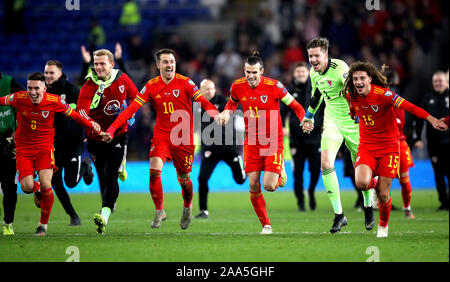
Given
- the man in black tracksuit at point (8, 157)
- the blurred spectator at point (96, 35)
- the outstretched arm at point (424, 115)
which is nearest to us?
the outstretched arm at point (424, 115)

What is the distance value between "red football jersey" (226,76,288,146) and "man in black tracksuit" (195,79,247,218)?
134 inches

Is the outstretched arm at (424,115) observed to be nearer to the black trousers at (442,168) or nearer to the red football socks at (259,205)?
the red football socks at (259,205)

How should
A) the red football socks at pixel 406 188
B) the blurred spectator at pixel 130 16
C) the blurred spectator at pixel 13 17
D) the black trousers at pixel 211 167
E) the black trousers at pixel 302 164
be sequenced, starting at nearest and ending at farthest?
the red football socks at pixel 406 188 < the black trousers at pixel 211 167 < the black trousers at pixel 302 164 < the blurred spectator at pixel 130 16 < the blurred spectator at pixel 13 17

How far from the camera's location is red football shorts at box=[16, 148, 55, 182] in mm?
9648

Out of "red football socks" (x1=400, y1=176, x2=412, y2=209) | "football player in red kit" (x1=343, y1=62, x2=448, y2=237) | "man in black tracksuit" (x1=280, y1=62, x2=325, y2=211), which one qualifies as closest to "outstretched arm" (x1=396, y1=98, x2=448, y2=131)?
"football player in red kit" (x1=343, y1=62, x2=448, y2=237)

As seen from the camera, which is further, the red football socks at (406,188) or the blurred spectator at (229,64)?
the blurred spectator at (229,64)

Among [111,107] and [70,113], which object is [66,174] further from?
[70,113]

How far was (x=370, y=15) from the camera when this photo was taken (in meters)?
23.5

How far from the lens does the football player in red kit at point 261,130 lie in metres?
9.75

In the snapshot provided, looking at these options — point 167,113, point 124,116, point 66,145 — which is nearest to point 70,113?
point 124,116

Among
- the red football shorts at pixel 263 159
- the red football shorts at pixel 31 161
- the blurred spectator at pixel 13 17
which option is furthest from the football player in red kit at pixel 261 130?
the blurred spectator at pixel 13 17

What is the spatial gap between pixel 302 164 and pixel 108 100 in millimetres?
5324

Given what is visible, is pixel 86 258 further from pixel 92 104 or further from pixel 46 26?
pixel 46 26
